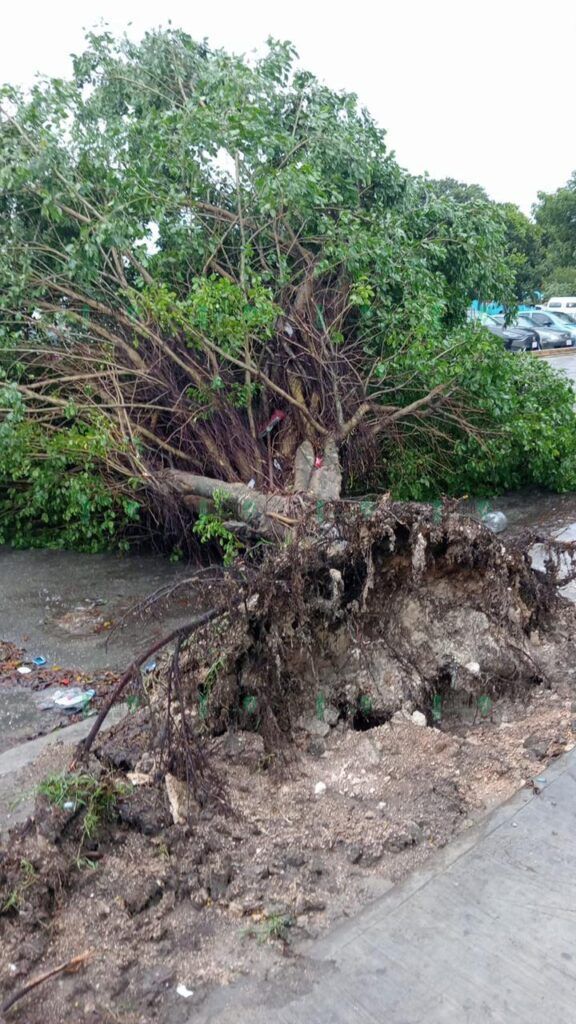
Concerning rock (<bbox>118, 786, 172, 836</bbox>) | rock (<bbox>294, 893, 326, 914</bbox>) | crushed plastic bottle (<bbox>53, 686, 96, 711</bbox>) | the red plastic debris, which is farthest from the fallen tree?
the red plastic debris

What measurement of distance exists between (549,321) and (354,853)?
32.1 metres

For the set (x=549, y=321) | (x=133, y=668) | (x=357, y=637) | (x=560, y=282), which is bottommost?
(x=357, y=637)

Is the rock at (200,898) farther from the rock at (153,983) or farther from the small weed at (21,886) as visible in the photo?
the small weed at (21,886)

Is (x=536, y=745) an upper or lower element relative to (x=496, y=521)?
lower

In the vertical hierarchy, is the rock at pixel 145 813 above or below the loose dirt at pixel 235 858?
above

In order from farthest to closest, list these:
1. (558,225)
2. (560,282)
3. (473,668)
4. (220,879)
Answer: (560,282) → (558,225) → (473,668) → (220,879)

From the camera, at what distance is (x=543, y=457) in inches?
324

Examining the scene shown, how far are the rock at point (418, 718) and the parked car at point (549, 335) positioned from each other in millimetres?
26966

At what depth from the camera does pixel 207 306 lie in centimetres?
610

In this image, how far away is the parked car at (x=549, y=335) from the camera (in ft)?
97.2

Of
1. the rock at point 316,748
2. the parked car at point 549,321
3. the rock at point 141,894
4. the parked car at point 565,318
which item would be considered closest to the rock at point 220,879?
the rock at point 141,894

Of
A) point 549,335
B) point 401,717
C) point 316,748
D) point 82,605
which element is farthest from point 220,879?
point 549,335

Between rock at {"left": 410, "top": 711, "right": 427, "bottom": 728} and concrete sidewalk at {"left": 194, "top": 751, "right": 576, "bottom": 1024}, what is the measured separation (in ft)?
2.59

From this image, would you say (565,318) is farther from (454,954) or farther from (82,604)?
(454,954)
